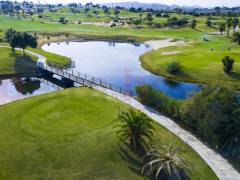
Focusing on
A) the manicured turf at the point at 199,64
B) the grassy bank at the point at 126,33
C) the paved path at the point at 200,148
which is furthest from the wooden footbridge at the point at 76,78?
the grassy bank at the point at 126,33

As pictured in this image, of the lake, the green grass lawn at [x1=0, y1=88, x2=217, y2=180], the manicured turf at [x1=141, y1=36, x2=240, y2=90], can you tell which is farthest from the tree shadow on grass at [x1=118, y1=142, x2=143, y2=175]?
the manicured turf at [x1=141, y1=36, x2=240, y2=90]

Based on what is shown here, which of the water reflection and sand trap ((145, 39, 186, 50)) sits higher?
sand trap ((145, 39, 186, 50))

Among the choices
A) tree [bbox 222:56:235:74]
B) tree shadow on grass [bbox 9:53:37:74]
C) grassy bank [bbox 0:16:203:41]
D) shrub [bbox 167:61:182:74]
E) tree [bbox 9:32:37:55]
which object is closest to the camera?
tree [bbox 222:56:235:74]

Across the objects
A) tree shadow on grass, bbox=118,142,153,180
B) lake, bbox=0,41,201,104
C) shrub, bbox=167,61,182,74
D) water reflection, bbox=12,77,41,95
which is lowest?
water reflection, bbox=12,77,41,95

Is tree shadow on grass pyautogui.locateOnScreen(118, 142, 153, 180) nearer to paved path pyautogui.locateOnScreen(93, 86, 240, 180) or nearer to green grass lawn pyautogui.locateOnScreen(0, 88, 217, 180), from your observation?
green grass lawn pyautogui.locateOnScreen(0, 88, 217, 180)

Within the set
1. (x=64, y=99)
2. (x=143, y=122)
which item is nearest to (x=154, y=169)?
(x=143, y=122)

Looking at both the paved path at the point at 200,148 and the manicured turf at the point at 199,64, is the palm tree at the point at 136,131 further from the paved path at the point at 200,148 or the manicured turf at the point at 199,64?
the manicured turf at the point at 199,64

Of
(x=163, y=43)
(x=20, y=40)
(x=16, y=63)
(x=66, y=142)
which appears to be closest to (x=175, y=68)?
(x=16, y=63)
